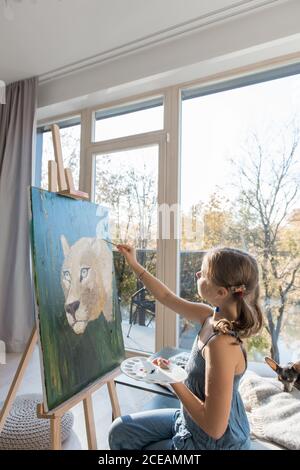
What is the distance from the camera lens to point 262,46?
2.13 metres

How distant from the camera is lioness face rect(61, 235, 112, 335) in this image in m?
1.39

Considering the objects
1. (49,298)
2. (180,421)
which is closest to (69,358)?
(49,298)

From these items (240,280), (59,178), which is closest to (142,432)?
(240,280)

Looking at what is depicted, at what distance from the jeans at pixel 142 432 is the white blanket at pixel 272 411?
1.62 feet

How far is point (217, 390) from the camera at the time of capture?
2.89 feet

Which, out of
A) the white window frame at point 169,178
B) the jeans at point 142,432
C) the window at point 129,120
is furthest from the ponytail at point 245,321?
the window at point 129,120

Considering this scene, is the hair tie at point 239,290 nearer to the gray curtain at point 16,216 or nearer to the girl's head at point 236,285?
the girl's head at point 236,285

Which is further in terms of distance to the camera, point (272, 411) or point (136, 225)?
point (136, 225)

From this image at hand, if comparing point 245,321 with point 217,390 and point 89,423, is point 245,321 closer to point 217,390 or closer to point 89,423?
point 217,390

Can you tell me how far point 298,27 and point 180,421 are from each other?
2.41m

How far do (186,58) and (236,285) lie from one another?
205 cm

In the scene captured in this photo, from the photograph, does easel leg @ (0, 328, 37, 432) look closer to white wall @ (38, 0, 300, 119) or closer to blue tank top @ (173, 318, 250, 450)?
blue tank top @ (173, 318, 250, 450)
